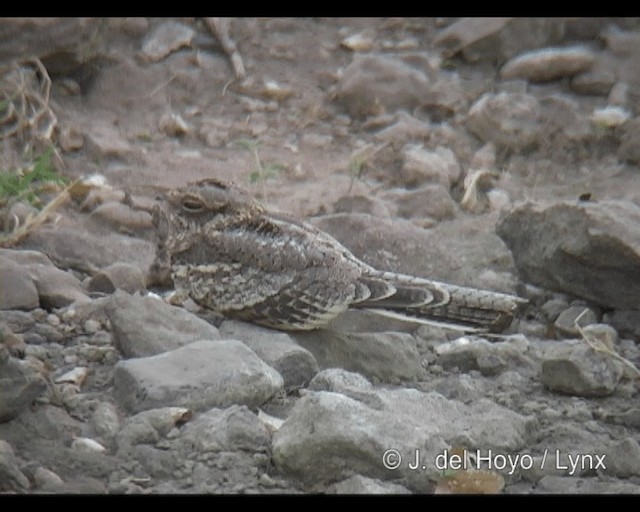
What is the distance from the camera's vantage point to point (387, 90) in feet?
24.1

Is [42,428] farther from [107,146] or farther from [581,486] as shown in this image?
[107,146]

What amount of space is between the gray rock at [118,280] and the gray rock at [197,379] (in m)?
1.00

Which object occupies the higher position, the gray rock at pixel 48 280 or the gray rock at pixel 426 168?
the gray rock at pixel 48 280

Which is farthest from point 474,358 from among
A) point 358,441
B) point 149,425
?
point 149,425

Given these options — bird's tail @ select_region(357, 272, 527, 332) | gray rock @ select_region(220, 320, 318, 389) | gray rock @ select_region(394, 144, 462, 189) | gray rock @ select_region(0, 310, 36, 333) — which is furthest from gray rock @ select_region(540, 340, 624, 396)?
gray rock @ select_region(394, 144, 462, 189)

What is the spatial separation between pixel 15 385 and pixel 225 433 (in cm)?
66

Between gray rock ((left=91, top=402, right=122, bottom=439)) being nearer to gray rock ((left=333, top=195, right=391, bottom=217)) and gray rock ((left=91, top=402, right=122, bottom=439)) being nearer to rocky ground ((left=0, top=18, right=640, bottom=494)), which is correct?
rocky ground ((left=0, top=18, right=640, bottom=494))

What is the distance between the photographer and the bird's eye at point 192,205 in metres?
5.11

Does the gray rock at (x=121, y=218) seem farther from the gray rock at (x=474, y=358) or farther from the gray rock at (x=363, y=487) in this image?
the gray rock at (x=363, y=487)

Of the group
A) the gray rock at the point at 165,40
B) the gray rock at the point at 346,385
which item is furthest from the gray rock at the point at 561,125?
the gray rock at the point at 346,385

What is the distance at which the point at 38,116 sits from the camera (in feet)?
21.5

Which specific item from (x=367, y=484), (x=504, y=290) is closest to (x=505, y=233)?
(x=504, y=290)

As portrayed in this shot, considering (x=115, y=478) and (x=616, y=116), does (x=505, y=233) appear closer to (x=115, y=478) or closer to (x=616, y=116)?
(x=616, y=116)

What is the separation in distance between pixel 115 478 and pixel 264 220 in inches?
58.8
